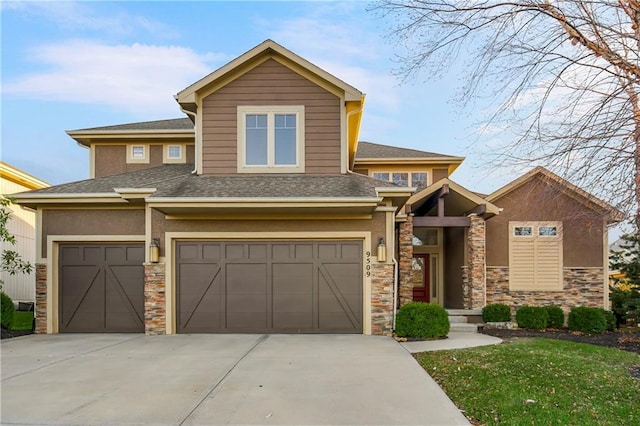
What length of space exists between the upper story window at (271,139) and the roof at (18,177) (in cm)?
1228

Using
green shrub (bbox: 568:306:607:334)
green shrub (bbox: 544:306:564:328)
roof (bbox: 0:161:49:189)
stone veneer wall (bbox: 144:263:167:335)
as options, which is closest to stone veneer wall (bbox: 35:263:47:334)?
stone veneer wall (bbox: 144:263:167:335)

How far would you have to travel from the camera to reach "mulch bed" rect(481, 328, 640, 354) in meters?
10.1

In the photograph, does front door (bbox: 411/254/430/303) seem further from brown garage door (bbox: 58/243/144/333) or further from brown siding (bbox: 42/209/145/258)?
brown siding (bbox: 42/209/145/258)

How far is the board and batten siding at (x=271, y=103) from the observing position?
1099 centimetres

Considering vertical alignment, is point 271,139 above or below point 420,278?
above

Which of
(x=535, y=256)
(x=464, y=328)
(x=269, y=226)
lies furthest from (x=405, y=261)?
(x=535, y=256)

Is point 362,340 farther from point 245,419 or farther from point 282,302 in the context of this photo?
point 245,419

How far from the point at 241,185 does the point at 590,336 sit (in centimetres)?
962

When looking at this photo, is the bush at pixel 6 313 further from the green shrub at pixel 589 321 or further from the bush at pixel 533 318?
the green shrub at pixel 589 321

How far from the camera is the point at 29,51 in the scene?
1368cm

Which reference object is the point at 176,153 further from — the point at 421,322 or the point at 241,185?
the point at 421,322

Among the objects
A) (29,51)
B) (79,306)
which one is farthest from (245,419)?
(29,51)

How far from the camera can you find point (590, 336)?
11281 millimetres

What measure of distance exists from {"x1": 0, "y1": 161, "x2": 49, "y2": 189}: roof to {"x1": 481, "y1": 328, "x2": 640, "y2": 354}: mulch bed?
1858cm
